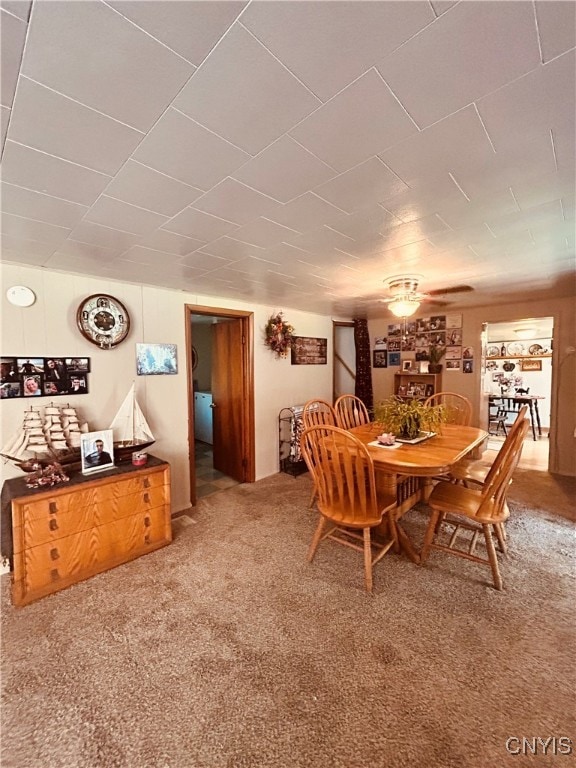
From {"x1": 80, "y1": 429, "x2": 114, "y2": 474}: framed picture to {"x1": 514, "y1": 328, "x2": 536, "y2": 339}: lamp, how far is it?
25.0ft

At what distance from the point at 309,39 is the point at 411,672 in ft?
7.64

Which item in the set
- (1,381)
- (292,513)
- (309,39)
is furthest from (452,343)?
(1,381)

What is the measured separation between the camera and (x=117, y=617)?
5.90 ft

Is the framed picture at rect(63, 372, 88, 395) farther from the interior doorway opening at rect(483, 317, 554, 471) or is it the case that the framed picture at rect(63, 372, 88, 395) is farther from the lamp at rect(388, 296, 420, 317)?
the interior doorway opening at rect(483, 317, 554, 471)

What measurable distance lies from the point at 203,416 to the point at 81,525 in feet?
11.4

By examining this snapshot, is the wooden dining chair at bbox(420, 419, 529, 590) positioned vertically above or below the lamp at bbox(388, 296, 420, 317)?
below

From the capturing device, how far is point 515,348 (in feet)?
23.8

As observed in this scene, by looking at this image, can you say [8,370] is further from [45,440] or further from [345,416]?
[345,416]

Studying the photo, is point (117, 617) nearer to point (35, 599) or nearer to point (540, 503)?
point (35, 599)

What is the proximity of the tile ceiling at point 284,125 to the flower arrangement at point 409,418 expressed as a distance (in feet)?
4.06

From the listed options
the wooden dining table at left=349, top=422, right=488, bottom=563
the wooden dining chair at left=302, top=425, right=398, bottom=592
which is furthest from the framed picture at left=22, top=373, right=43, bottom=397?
the wooden dining table at left=349, top=422, right=488, bottom=563

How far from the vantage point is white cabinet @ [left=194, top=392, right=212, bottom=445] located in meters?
5.36

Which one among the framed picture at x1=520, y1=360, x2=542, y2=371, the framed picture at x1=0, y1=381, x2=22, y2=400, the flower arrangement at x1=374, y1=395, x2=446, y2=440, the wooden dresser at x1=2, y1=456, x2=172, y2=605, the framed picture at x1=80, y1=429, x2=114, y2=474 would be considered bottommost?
the wooden dresser at x1=2, y1=456, x2=172, y2=605

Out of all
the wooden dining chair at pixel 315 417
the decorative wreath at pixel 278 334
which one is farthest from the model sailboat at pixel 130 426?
the decorative wreath at pixel 278 334
